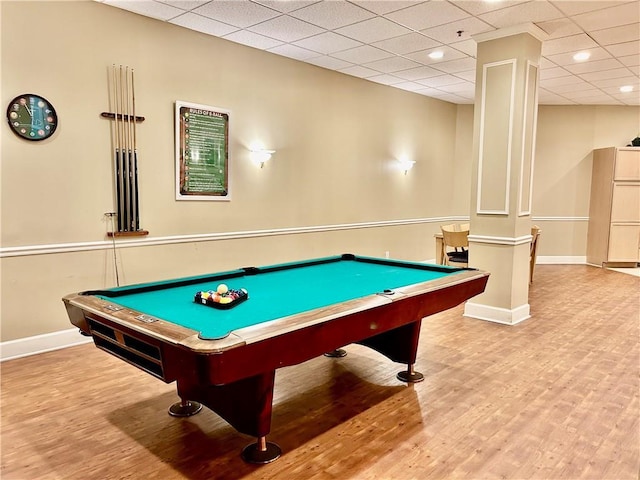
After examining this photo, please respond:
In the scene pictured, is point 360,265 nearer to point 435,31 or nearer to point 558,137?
point 435,31

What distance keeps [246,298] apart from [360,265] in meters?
1.34

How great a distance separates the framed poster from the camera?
165 inches

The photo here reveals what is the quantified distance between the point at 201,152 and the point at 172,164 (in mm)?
321

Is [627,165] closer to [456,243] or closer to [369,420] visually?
[456,243]

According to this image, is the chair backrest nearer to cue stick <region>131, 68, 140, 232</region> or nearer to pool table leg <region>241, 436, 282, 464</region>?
cue stick <region>131, 68, 140, 232</region>

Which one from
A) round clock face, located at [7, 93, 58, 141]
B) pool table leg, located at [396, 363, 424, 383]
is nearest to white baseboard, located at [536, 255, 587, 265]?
pool table leg, located at [396, 363, 424, 383]

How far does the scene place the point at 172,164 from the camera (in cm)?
416

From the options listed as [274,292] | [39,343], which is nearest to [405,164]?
[274,292]

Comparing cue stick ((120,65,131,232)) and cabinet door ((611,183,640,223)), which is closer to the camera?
cue stick ((120,65,131,232))

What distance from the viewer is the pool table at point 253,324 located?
1697 mm

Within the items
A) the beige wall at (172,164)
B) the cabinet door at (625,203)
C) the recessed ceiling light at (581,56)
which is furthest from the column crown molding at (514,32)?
the cabinet door at (625,203)

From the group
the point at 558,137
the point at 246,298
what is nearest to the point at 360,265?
the point at 246,298

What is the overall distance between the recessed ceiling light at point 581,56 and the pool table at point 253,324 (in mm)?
3205

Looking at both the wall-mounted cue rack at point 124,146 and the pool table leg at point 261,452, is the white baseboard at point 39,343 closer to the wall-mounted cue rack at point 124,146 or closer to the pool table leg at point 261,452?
the wall-mounted cue rack at point 124,146
